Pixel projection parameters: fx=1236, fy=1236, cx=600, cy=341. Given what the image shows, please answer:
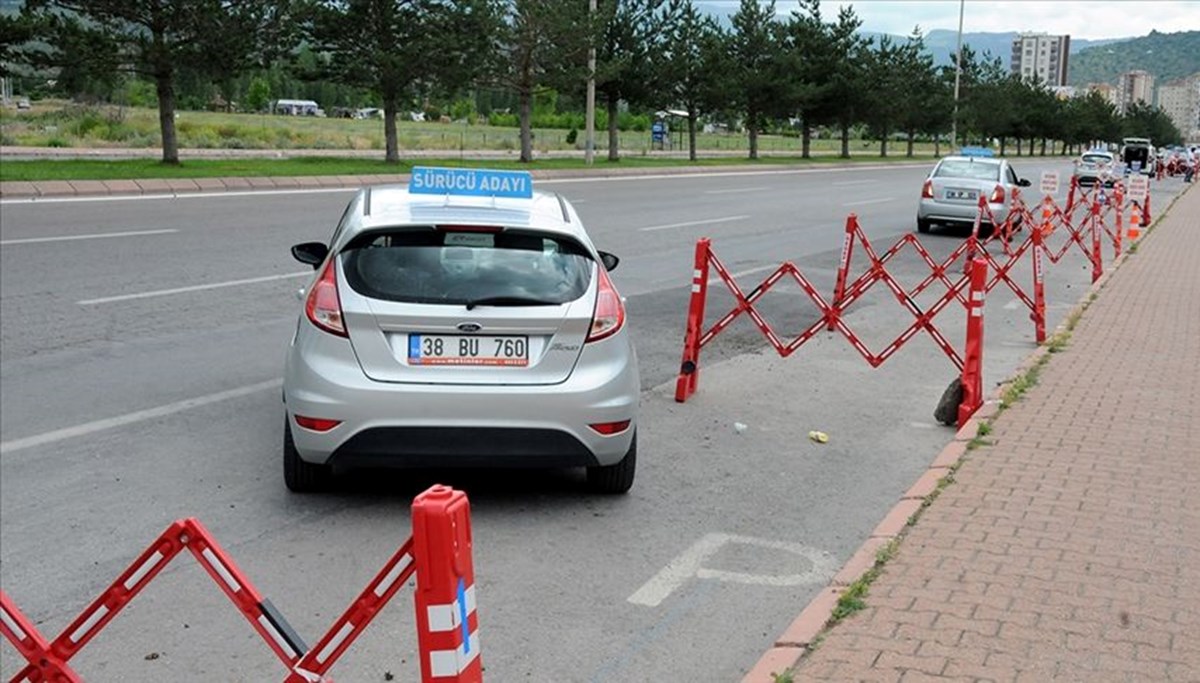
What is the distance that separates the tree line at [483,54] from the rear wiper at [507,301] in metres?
23.7

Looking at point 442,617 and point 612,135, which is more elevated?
point 612,135

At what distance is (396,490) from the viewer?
6336 millimetres

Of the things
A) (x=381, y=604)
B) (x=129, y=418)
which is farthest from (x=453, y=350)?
(x=381, y=604)

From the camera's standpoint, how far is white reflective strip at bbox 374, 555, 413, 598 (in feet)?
9.13

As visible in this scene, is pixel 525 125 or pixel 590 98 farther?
pixel 590 98

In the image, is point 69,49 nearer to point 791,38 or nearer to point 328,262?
point 328,262

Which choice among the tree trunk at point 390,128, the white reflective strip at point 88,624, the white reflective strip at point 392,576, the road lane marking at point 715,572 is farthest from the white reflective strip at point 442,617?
the tree trunk at point 390,128

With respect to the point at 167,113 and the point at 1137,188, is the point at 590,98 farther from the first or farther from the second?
the point at 1137,188

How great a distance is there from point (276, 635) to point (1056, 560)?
352 cm

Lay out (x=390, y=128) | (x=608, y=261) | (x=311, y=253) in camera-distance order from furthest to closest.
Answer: (x=390, y=128) → (x=608, y=261) → (x=311, y=253)

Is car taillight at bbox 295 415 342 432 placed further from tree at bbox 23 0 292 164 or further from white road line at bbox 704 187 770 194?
white road line at bbox 704 187 770 194

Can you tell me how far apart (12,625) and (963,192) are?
2212 centimetres

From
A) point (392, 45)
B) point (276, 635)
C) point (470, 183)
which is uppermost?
point (392, 45)

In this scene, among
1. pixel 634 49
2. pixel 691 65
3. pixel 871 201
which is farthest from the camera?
pixel 691 65
